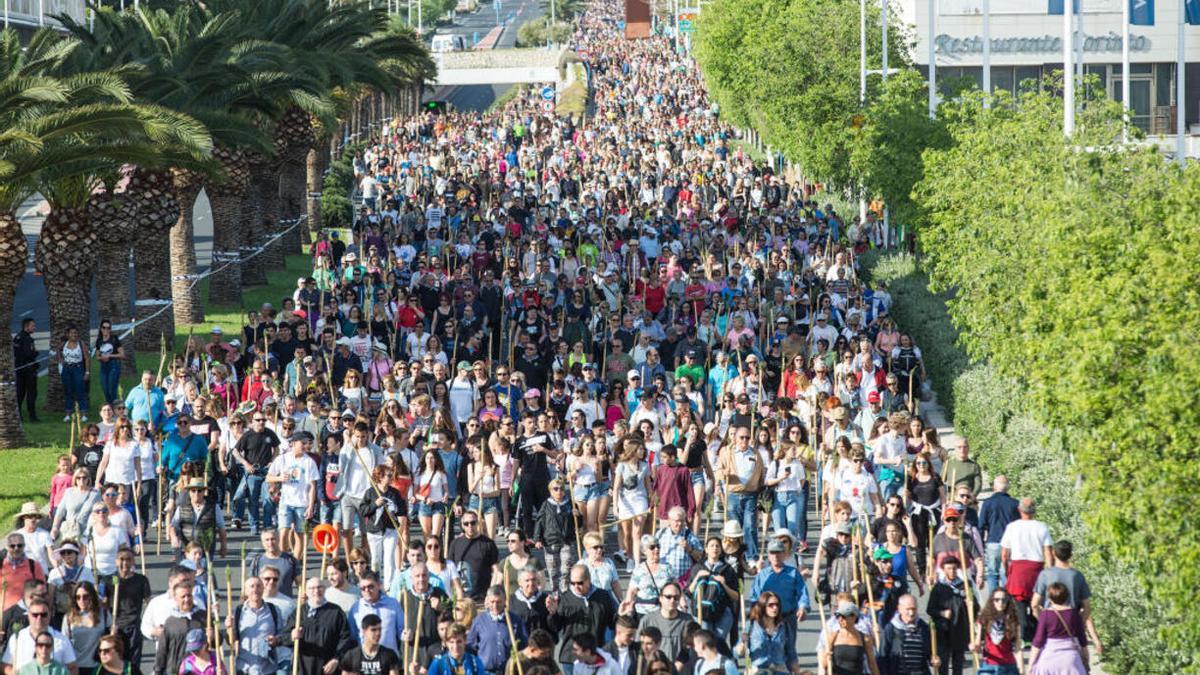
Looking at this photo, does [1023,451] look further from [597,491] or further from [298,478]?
[298,478]

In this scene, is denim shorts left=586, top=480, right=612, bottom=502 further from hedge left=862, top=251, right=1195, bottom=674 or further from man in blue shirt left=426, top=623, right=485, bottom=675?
man in blue shirt left=426, top=623, right=485, bottom=675

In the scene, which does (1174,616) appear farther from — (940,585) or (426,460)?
(426,460)

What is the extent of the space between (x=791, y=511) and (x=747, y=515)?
0.41 m

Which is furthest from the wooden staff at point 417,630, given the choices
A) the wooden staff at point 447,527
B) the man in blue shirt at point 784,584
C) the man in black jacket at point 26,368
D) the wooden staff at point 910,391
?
the man in black jacket at point 26,368

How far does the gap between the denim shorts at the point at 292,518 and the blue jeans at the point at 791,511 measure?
14.4ft

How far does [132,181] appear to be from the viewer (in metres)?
29.9

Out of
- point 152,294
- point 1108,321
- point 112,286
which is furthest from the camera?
point 152,294

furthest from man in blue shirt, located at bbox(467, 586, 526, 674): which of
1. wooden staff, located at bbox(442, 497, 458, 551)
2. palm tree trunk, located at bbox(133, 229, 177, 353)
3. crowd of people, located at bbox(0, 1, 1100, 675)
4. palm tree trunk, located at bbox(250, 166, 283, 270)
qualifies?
palm tree trunk, located at bbox(250, 166, 283, 270)

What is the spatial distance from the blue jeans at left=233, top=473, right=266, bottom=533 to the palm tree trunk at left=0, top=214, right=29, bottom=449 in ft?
18.9

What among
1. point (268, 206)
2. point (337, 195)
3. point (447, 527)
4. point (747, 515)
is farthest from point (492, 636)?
point (337, 195)

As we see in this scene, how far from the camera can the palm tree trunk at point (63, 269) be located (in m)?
27.7

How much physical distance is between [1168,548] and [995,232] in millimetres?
10761

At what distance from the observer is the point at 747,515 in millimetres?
19984

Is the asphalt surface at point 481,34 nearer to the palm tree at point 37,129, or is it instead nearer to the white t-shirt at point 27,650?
the palm tree at point 37,129
